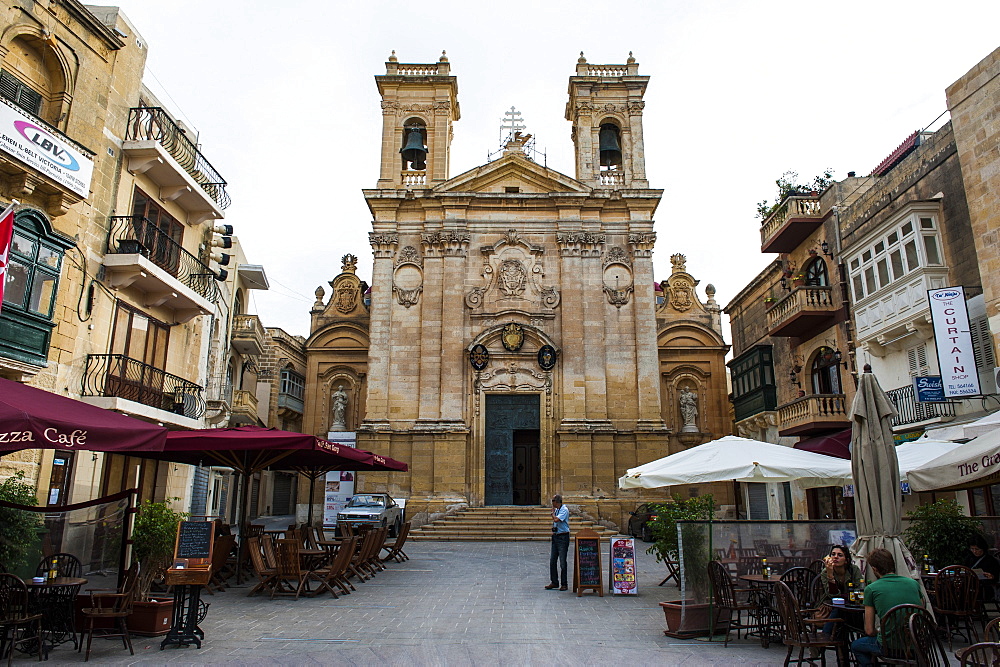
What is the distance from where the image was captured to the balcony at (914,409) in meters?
16.4

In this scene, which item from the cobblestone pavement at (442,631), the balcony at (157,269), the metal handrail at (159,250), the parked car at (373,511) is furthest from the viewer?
the parked car at (373,511)

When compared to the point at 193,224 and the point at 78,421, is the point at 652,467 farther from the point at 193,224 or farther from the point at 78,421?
the point at 193,224

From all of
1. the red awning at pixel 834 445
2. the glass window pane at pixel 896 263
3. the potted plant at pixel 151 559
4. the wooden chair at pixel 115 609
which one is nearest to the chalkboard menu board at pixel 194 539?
the wooden chair at pixel 115 609

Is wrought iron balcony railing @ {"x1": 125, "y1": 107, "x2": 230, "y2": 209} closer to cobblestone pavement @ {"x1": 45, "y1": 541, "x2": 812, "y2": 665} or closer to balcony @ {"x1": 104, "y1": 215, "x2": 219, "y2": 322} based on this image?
balcony @ {"x1": 104, "y1": 215, "x2": 219, "y2": 322}

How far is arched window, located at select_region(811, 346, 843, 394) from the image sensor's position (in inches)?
870

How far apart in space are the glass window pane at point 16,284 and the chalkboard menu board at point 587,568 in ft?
35.4

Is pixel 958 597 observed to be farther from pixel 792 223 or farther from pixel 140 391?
pixel 792 223

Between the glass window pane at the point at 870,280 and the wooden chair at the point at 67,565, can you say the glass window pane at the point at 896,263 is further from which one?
the wooden chair at the point at 67,565

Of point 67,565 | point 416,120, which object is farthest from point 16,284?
point 416,120

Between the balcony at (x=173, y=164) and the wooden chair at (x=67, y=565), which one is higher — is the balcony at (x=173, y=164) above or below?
above

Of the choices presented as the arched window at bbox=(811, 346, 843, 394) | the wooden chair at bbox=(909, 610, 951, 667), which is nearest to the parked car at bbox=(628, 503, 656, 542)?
the arched window at bbox=(811, 346, 843, 394)

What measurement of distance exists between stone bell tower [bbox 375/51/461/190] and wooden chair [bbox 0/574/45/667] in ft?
81.2

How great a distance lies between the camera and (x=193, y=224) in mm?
19969

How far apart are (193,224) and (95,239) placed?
4.85 m
